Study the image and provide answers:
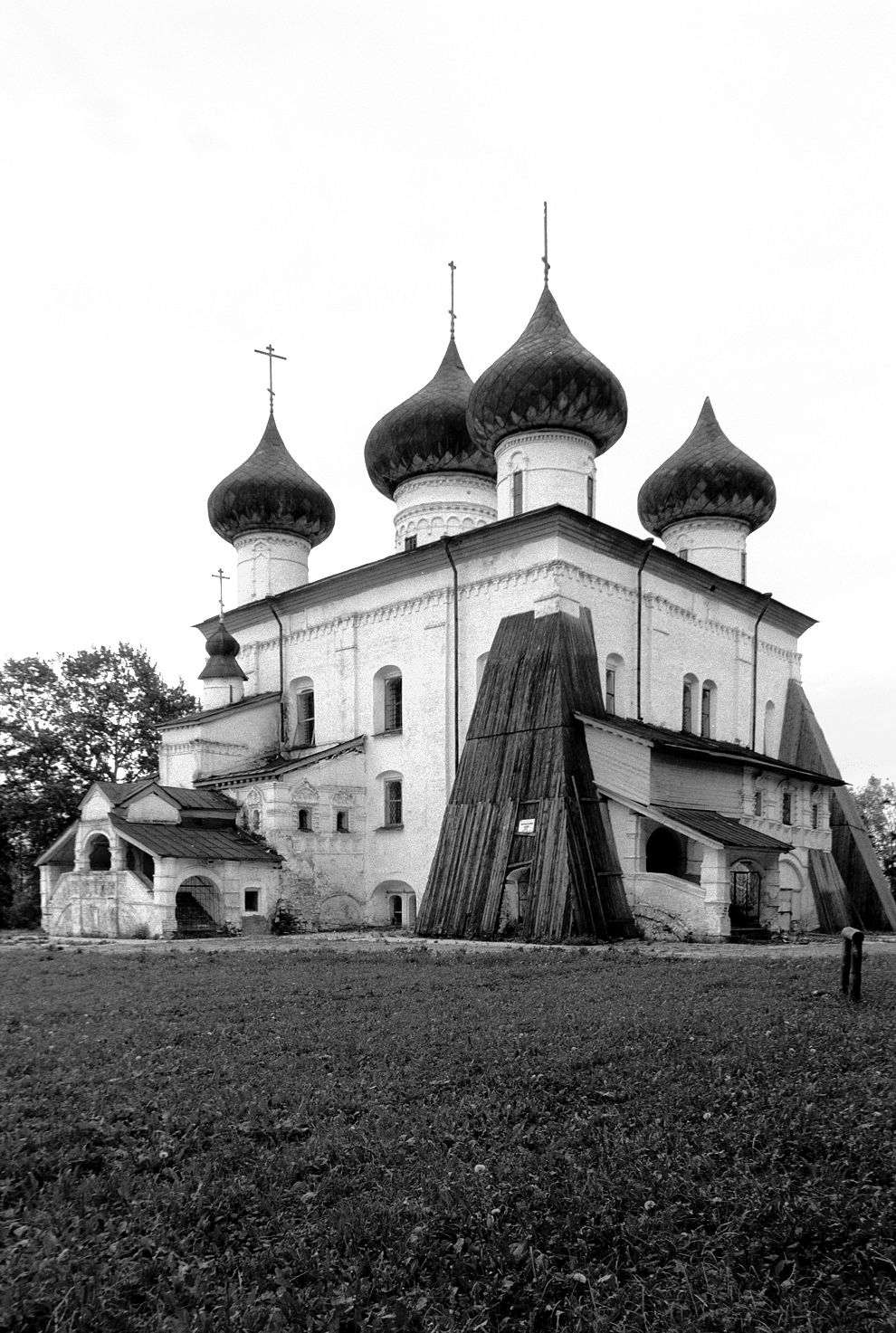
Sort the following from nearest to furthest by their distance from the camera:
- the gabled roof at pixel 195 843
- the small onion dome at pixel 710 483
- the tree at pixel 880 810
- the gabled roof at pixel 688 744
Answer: the gabled roof at pixel 688 744 < the gabled roof at pixel 195 843 < the small onion dome at pixel 710 483 < the tree at pixel 880 810

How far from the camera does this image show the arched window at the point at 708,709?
2548 cm

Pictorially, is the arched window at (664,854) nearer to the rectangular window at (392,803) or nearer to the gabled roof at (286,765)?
the rectangular window at (392,803)

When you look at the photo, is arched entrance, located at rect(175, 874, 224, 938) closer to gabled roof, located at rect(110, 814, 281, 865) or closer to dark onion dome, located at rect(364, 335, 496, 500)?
gabled roof, located at rect(110, 814, 281, 865)

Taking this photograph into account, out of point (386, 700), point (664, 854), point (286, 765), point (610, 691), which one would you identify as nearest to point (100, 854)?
point (286, 765)

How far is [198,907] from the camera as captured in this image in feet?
74.4

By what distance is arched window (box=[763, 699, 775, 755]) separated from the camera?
1101 inches

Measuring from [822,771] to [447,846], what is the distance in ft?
42.0

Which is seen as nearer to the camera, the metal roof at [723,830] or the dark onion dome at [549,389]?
the metal roof at [723,830]

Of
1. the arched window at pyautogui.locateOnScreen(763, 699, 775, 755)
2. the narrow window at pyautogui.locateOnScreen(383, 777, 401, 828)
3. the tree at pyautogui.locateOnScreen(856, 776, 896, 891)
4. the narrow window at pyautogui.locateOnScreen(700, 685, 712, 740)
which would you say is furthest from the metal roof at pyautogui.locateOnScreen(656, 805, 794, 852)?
the tree at pyautogui.locateOnScreen(856, 776, 896, 891)

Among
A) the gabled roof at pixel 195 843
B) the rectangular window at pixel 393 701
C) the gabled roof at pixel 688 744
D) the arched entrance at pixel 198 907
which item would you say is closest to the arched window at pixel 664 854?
the gabled roof at pixel 688 744

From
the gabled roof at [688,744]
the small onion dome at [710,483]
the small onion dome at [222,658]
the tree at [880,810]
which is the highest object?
the small onion dome at [710,483]

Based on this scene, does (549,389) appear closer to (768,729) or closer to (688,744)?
(688,744)

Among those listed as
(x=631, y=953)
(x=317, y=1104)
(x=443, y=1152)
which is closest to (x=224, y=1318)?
(x=443, y=1152)

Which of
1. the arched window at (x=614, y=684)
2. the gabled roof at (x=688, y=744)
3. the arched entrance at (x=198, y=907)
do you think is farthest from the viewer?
the arched window at (x=614, y=684)
